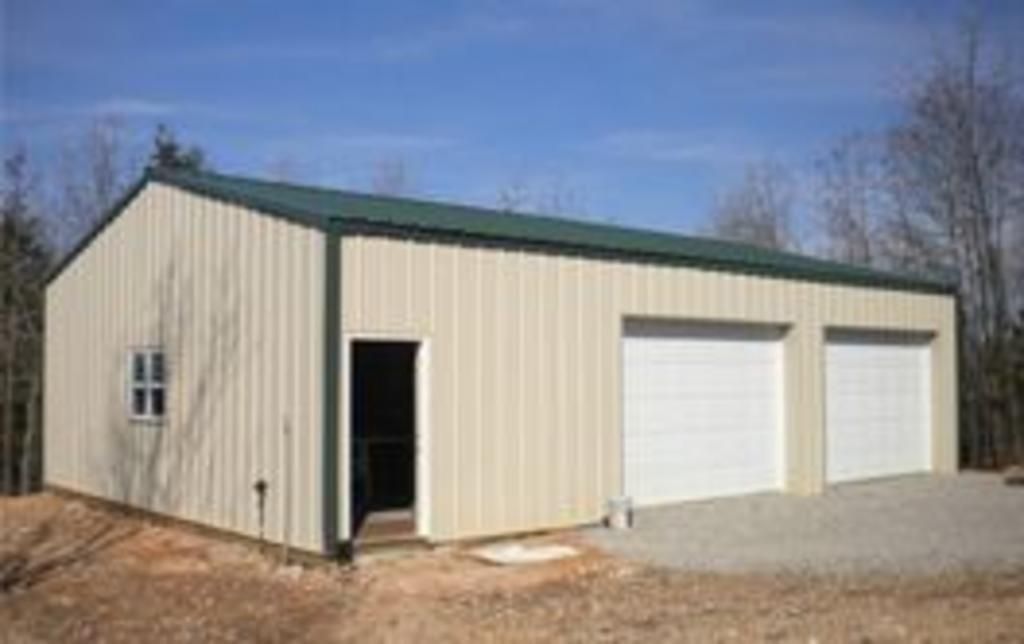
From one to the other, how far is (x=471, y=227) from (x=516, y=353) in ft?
5.00

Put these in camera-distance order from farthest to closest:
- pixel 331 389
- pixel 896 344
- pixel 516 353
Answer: pixel 896 344 < pixel 516 353 < pixel 331 389

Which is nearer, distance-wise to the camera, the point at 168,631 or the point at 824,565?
the point at 168,631

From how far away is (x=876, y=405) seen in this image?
22.5m

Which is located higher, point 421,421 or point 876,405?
point 876,405

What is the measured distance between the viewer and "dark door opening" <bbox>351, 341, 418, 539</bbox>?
56.4 ft

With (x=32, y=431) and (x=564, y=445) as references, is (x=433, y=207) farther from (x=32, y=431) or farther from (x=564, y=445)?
(x=32, y=431)

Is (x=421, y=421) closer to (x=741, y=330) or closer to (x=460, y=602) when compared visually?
(x=460, y=602)

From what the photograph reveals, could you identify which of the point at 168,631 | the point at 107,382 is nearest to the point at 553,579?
the point at 168,631

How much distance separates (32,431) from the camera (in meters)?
32.3

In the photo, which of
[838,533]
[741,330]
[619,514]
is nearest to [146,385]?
[619,514]

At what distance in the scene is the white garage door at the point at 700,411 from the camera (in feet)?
57.8

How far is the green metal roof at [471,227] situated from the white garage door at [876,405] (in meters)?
1.23

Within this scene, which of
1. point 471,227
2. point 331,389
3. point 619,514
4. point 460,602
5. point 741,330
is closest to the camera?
point 460,602

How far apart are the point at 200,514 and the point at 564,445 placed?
4.34 m
